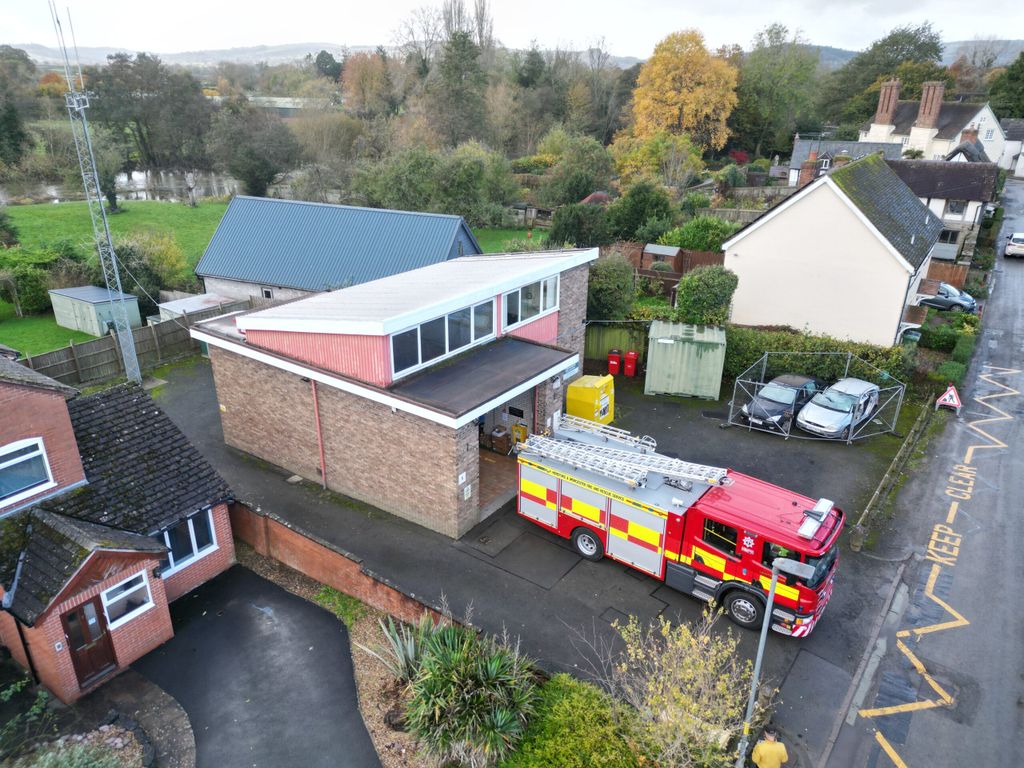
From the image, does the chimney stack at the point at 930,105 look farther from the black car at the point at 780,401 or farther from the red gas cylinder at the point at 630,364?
the red gas cylinder at the point at 630,364

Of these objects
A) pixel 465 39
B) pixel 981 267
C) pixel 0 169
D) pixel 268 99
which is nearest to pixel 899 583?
pixel 981 267

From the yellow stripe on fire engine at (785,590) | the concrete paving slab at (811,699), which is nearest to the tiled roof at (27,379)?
the yellow stripe on fire engine at (785,590)

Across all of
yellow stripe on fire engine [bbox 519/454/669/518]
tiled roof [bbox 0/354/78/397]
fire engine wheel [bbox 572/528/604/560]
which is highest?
tiled roof [bbox 0/354/78/397]

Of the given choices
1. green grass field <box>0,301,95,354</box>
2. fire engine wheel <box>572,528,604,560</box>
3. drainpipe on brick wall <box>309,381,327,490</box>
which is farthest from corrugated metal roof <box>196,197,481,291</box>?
fire engine wheel <box>572,528,604,560</box>

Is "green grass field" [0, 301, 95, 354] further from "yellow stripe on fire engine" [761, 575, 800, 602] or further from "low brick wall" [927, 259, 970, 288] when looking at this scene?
"low brick wall" [927, 259, 970, 288]

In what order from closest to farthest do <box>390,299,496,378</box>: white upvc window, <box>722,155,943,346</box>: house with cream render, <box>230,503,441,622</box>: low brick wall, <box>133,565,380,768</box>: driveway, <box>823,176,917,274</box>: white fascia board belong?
<box>133,565,380,768</box>: driveway
<box>230,503,441,622</box>: low brick wall
<box>390,299,496,378</box>: white upvc window
<box>823,176,917,274</box>: white fascia board
<box>722,155,943,346</box>: house with cream render

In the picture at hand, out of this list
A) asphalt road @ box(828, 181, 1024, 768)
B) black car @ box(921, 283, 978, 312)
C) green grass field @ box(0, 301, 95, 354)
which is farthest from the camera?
black car @ box(921, 283, 978, 312)

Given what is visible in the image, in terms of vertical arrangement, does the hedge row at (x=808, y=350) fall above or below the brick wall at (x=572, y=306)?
below
